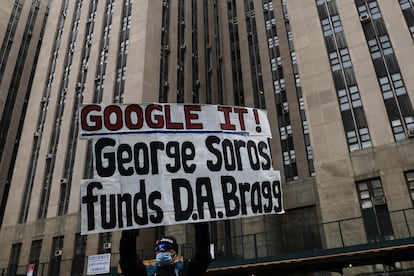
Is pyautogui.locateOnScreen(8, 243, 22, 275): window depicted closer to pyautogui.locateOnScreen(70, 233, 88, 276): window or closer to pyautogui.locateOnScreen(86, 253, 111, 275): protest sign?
pyautogui.locateOnScreen(70, 233, 88, 276): window

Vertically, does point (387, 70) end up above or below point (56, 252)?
above

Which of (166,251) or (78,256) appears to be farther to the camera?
(78,256)

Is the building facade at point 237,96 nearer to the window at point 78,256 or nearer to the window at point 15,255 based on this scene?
the window at point 78,256

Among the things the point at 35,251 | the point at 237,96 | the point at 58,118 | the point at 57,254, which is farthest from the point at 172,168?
the point at 237,96

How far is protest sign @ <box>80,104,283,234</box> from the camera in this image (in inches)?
187

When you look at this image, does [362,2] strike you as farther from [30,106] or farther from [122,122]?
[30,106]

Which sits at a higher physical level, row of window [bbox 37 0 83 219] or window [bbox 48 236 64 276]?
row of window [bbox 37 0 83 219]

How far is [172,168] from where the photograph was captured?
16.5ft

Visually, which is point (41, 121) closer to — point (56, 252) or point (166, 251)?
point (56, 252)

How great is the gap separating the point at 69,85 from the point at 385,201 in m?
39.0

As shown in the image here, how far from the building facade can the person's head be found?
20005 millimetres

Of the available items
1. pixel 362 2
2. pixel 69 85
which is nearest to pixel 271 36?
pixel 362 2

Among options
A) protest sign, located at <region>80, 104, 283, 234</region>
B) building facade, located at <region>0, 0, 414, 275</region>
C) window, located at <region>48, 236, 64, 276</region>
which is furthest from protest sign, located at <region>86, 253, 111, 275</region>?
protest sign, located at <region>80, 104, 283, 234</region>

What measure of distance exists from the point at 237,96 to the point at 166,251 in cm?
5348
